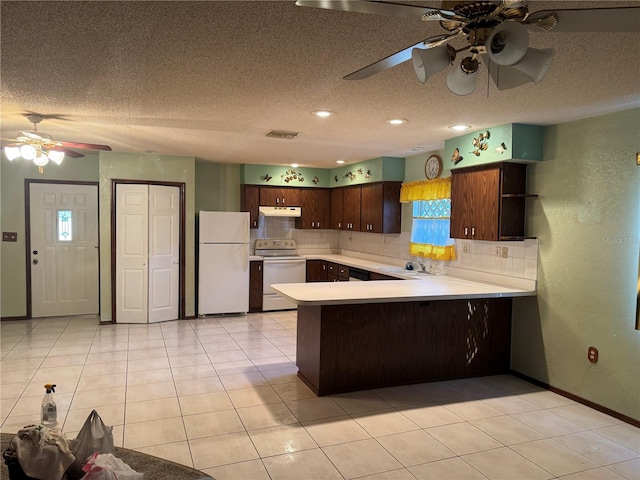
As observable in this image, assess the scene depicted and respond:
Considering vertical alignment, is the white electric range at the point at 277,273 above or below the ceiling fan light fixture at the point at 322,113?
below

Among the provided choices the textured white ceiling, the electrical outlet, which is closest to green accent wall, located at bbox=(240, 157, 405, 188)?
the textured white ceiling

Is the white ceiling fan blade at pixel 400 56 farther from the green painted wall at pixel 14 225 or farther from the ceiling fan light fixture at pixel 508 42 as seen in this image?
the green painted wall at pixel 14 225

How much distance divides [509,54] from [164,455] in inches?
110

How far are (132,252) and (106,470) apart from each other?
503 cm

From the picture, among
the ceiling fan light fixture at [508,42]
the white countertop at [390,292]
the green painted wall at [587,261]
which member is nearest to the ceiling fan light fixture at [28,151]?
the white countertop at [390,292]

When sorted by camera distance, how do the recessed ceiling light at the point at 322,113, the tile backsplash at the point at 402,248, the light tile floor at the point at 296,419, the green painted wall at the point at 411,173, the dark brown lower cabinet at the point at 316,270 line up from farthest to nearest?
the dark brown lower cabinet at the point at 316,270, the green painted wall at the point at 411,173, the tile backsplash at the point at 402,248, the recessed ceiling light at the point at 322,113, the light tile floor at the point at 296,419

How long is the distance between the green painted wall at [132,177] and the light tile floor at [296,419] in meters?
1.25

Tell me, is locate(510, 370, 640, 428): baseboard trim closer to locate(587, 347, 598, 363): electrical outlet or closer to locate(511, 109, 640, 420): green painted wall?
locate(511, 109, 640, 420): green painted wall

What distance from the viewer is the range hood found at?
279 inches

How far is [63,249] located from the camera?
6.27m

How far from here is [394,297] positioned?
3.62 metres

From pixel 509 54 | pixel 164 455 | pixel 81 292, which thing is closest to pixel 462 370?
pixel 164 455

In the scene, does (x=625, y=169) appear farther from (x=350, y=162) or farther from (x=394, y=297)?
(x=350, y=162)

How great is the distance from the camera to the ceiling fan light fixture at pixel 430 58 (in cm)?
162
